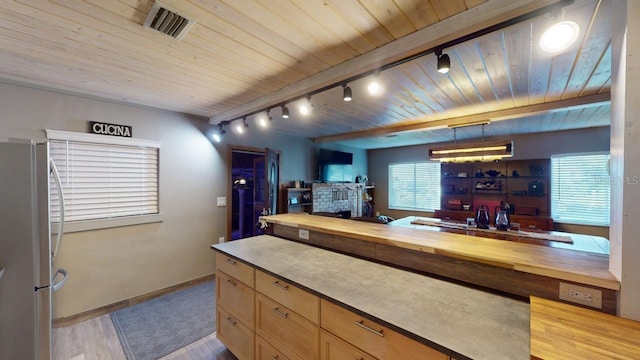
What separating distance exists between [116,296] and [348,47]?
3.79m

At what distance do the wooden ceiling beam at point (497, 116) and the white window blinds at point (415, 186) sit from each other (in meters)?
2.50

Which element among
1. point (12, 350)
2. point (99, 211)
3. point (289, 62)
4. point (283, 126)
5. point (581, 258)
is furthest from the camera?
point (283, 126)

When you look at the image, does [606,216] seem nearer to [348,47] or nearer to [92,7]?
[348,47]

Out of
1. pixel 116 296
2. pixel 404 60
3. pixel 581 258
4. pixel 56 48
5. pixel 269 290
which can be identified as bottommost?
pixel 116 296

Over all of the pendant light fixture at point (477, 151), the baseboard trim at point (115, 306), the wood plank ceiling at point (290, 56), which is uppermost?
the wood plank ceiling at point (290, 56)

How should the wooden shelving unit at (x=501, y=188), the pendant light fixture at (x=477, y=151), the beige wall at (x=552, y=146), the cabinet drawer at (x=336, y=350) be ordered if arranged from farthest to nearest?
1. the wooden shelving unit at (x=501, y=188)
2. the beige wall at (x=552, y=146)
3. the pendant light fixture at (x=477, y=151)
4. the cabinet drawer at (x=336, y=350)

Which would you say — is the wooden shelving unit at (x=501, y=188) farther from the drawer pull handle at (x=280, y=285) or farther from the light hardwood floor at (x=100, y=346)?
the light hardwood floor at (x=100, y=346)

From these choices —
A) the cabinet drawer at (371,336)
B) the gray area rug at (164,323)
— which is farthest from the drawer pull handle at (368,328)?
the gray area rug at (164,323)

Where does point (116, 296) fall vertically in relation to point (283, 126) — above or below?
below

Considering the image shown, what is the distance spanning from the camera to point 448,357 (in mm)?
934

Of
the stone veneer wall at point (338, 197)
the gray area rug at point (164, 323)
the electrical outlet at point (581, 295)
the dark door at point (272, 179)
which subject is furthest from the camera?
the stone veneer wall at point (338, 197)

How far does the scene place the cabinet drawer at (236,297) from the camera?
6.13 ft

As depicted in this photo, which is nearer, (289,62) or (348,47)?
(348,47)

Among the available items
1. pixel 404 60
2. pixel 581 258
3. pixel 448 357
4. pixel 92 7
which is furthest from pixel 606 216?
pixel 92 7
